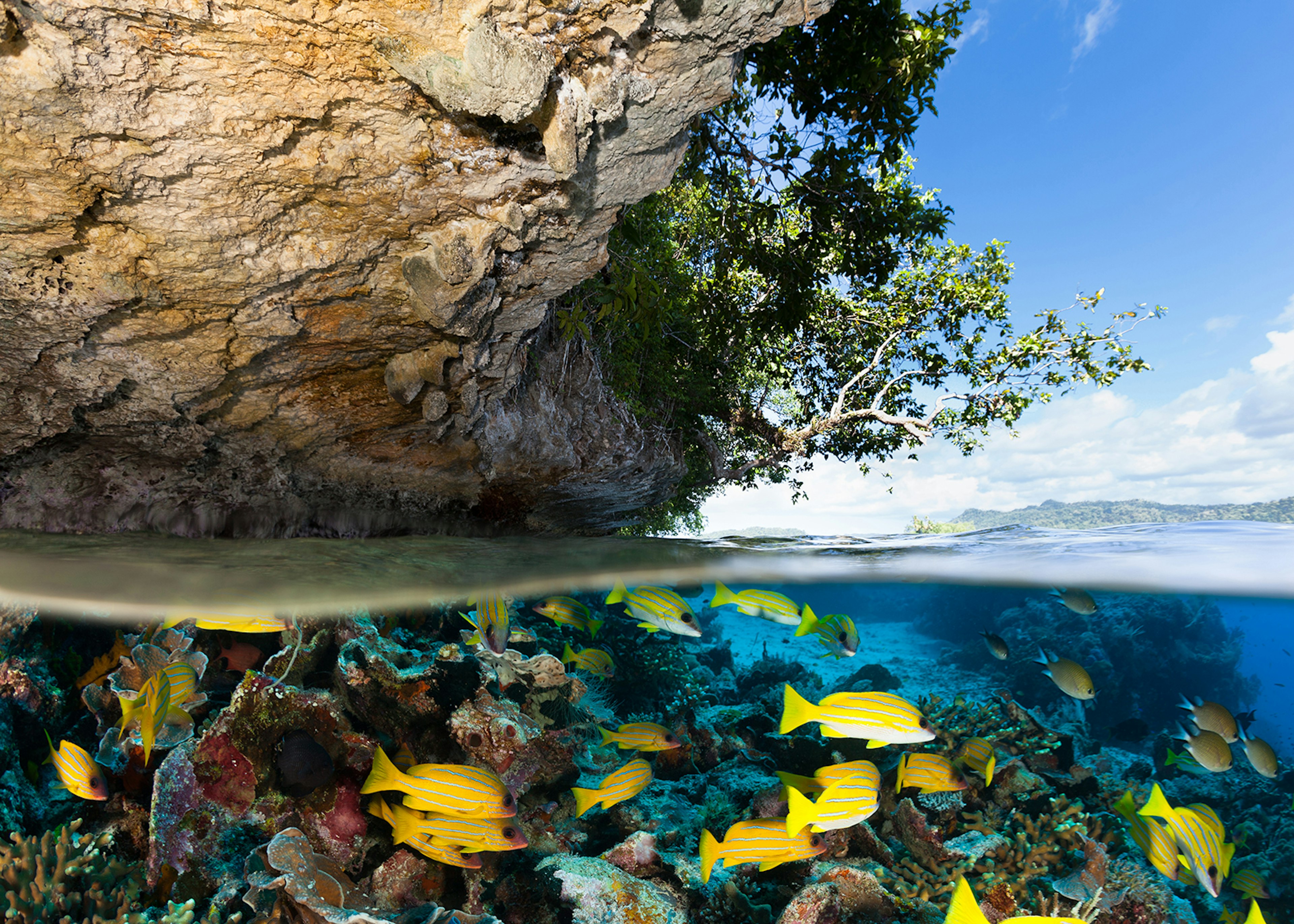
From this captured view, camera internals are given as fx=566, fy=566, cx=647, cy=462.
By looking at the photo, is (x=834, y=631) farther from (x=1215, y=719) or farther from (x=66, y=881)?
(x=66, y=881)

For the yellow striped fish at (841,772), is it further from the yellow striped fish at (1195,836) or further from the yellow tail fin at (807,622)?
the yellow striped fish at (1195,836)

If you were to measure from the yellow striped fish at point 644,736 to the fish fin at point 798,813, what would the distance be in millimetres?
1369

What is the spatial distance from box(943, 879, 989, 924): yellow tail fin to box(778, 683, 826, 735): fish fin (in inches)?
51.0

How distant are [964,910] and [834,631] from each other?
2927mm

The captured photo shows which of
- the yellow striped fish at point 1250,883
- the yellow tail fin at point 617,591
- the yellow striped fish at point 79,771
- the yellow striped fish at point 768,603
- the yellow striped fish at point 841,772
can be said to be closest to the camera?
the yellow striped fish at point 841,772

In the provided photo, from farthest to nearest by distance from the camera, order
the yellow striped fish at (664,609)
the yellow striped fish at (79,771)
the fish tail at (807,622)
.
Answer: the fish tail at (807,622) → the yellow striped fish at (664,609) → the yellow striped fish at (79,771)

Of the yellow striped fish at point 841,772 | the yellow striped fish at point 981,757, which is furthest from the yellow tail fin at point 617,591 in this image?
the yellow striped fish at point 981,757

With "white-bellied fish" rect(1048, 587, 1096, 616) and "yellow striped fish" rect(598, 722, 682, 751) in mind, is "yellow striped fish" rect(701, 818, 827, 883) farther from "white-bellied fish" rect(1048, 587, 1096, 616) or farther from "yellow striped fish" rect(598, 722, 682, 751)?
"white-bellied fish" rect(1048, 587, 1096, 616)

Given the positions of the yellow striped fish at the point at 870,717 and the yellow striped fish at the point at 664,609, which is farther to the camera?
the yellow striped fish at the point at 664,609

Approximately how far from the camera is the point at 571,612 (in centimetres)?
588

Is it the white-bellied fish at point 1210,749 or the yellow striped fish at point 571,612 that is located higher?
the yellow striped fish at point 571,612

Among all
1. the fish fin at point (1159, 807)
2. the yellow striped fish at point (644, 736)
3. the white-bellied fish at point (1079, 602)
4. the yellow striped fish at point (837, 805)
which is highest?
the white-bellied fish at point (1079, 602)

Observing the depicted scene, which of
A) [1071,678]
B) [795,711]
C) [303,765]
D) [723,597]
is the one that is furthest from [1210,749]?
[303,765]

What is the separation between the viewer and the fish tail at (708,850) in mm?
4234
